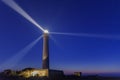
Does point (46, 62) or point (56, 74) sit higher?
point (46, 62)

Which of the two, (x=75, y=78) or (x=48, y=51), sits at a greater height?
(x=48, y=51)

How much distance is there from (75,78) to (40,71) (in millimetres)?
14206

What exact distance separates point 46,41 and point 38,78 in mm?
23010

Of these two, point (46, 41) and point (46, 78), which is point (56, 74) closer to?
point (46, 78)

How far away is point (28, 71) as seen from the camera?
77.6 meters

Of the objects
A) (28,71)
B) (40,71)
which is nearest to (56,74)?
(40,71)

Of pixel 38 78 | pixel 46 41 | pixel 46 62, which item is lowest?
pixel 38 78

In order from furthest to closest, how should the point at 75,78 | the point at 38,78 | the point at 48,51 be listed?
1. the point at 48,51
2. the point at 75,78
3. the point at 38,78

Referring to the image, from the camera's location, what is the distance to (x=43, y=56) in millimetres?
84562

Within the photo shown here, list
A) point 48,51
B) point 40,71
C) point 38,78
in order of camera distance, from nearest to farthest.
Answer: point 38,78 → point 40,71 → point 48,51

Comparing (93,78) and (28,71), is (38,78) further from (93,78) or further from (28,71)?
(93,78)

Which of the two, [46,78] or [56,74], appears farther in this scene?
A: [56,74]

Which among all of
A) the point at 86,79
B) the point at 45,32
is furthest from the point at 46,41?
the point at 86,79

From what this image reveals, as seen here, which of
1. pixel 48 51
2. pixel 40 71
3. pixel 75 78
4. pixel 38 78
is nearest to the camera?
pixel 38 78
